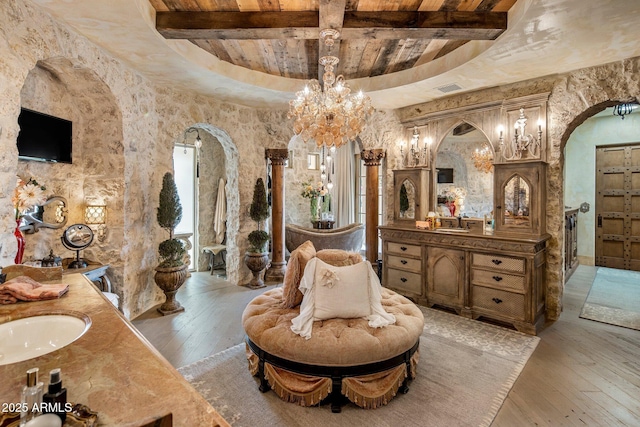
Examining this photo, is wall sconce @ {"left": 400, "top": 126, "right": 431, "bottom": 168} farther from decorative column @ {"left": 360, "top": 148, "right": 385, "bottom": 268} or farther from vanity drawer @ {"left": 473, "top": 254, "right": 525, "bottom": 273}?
vanity drawer @ {"left": 473, "top": 254, "right": 525, "bottom": 273}

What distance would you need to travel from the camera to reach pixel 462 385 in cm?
240

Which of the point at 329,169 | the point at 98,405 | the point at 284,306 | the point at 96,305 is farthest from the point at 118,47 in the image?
the point at 329,169

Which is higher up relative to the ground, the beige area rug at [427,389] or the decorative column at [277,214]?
the decorative column at [277,214]

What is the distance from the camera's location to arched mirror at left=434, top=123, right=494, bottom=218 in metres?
4.61

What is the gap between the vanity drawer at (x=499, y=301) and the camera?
3.38m

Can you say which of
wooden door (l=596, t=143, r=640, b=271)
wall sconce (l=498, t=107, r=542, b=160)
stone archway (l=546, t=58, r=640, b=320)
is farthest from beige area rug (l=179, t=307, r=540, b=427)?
wooden door (l=596, t=143, r=640, b=271)

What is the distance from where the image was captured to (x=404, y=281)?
439cm

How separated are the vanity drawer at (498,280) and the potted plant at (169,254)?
369 cm

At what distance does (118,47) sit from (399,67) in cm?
319

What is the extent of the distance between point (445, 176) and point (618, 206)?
13.5 ft

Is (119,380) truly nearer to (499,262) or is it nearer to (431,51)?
(499,262)

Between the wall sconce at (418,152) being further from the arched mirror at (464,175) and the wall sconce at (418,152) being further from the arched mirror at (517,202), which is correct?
the arched mirror at (517,202)

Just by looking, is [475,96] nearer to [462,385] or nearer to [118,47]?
[462,385]

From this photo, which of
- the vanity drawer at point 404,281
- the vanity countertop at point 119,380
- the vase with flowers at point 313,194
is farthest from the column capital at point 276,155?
the vanity countertop at point 119,380
